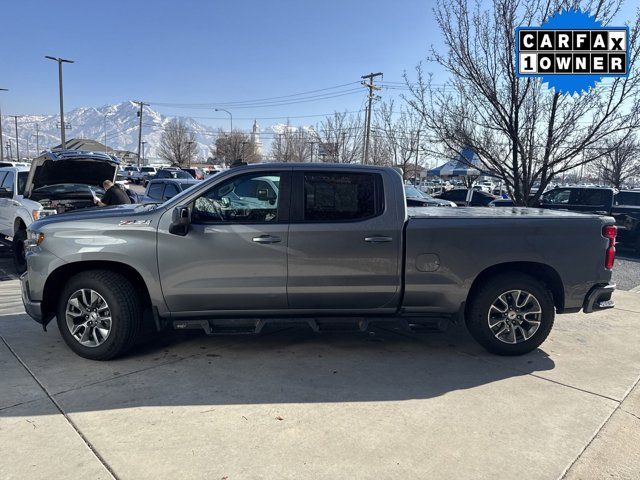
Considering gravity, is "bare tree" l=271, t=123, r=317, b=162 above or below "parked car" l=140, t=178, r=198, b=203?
above

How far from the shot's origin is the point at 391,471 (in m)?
2.93

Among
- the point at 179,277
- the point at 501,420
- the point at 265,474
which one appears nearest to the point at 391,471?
the point at 265,474

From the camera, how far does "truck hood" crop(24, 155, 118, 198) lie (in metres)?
8.45

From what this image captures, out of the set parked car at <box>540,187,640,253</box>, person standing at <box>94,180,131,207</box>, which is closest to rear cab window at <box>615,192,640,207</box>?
parked car at <box>540,187,640,253</box>

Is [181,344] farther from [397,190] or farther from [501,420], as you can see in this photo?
[501,420]

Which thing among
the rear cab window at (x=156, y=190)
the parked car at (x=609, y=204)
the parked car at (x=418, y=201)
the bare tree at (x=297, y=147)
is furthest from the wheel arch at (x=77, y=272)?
the bare tree at (x=297, y=147)

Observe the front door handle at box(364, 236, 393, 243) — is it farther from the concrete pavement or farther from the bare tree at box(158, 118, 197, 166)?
the bare tree at box(158, 118, 197, 166)

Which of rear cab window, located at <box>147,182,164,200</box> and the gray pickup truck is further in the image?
rear cab window, located at <box>147,182,164,200</box>

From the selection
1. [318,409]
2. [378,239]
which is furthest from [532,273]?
[318,409]

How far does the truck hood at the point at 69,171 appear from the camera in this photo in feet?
27.7

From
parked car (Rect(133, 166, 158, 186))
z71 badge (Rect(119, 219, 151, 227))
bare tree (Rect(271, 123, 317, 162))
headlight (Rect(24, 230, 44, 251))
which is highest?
bare tree (Rect(271, 123, 317, 162))

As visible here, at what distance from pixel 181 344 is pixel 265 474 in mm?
2482

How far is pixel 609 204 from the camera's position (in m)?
13.2

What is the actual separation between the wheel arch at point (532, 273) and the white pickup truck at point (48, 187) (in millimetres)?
7090
